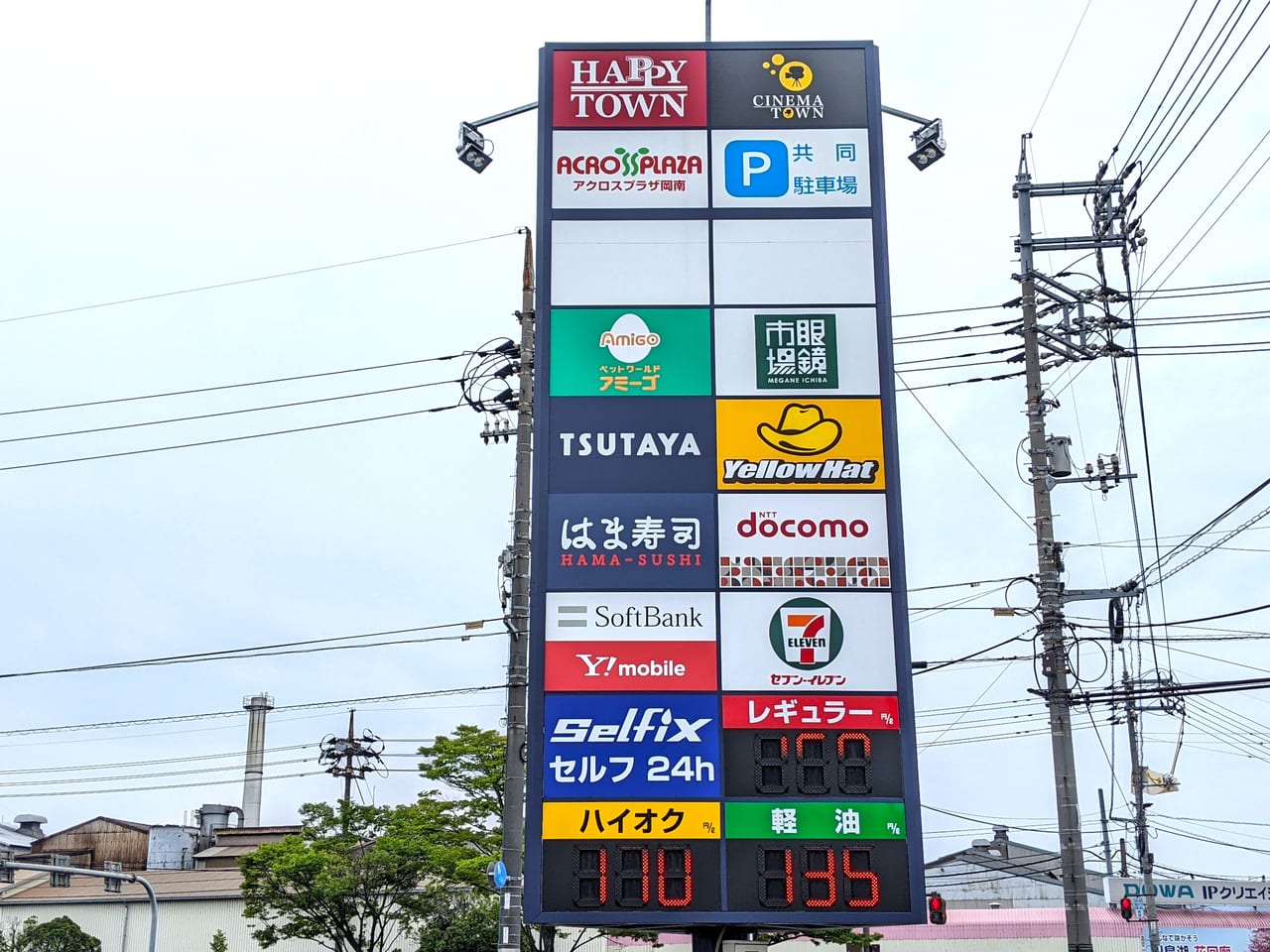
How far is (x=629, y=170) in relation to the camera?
1831cm

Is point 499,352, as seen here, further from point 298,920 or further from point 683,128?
point 298,920

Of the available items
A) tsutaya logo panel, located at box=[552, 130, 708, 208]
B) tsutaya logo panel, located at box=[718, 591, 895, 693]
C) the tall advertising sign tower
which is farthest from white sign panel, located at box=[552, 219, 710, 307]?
tsutaya logo panel, located at box=[718, 591, 895, 693]

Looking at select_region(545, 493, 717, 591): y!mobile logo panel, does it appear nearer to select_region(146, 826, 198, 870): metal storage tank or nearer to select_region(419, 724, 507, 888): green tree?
select_region(419, 724, 507, 888): green tree

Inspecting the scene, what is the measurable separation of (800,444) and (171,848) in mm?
68887

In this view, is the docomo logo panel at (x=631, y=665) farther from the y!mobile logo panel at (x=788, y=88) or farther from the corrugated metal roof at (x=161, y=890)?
the corrugated metal roof at (x=161, y=890)

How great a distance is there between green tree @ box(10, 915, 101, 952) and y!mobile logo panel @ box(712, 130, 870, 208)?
46.2 meters

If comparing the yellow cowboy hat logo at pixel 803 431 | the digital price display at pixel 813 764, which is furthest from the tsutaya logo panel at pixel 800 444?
the digital price display at pixel 813 764

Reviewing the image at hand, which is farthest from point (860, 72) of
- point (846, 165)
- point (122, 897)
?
point (122, 897)

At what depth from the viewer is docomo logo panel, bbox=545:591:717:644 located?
→ 1596 cm

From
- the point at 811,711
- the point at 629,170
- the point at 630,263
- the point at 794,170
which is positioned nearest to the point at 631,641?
the point at 811,711

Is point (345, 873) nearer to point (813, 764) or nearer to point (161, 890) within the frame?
point (813, 764)

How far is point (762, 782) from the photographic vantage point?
1508cm

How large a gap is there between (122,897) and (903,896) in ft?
184

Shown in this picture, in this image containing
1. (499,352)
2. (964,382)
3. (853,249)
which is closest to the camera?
(853,249)
